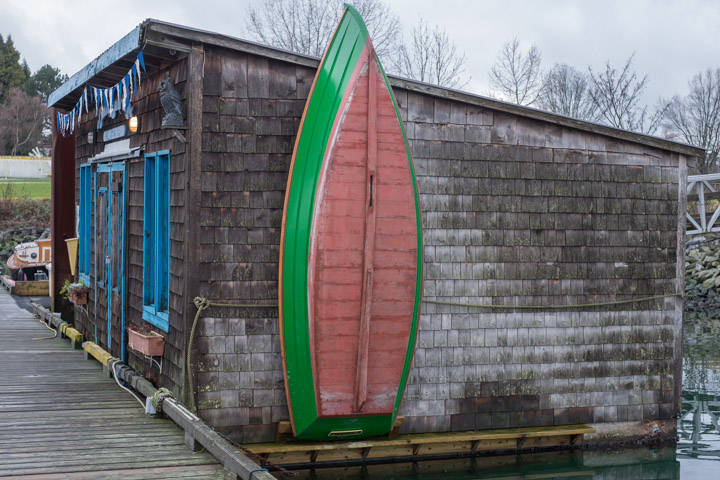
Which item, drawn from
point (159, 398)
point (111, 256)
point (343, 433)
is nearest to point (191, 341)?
point (159, 398)

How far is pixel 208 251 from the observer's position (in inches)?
301

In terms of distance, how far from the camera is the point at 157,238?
8.52 m

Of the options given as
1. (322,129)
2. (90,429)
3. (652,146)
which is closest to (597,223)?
(652,146)

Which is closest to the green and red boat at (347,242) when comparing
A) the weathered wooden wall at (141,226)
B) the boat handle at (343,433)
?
the boat handle at (343,433)

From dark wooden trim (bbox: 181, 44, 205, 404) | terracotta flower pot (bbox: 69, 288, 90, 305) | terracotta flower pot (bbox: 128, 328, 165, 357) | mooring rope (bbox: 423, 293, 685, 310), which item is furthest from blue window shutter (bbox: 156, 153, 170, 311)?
terracotta flower pot (bbox: 69, 288, 90, 305)

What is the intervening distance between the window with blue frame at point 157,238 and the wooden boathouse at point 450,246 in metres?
0.02

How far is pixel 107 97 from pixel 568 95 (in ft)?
101

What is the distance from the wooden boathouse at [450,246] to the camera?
767 cm

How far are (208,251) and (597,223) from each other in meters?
3.67

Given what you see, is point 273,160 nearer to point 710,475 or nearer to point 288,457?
point 288,457

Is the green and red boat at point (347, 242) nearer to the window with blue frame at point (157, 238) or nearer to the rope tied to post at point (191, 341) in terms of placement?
the rope tied to post at point (191, 341)

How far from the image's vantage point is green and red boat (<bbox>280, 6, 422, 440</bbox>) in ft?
24.3

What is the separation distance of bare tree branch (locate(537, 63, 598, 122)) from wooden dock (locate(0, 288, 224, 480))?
30.2m

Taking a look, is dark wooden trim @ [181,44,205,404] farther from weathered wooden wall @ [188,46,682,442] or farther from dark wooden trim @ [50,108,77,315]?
dark wooden trim @ [50,108,77,315]
